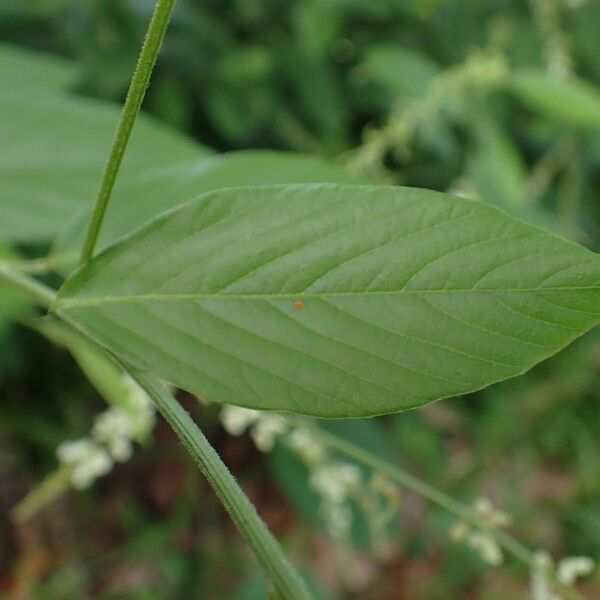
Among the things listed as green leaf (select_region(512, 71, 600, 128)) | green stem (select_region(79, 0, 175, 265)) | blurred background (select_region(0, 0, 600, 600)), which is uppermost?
green stem (select_region(79, 0, 175, 265))

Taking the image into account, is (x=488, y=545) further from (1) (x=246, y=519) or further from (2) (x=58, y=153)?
(2) (x=58, y=153)

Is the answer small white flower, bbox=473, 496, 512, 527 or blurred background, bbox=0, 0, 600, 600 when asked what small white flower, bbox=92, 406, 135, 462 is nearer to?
small white flower, bbox=473, 496, 512, 527

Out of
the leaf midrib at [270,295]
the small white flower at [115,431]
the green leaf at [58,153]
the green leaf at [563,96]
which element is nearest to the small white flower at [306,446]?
the small white flower at [115,431]

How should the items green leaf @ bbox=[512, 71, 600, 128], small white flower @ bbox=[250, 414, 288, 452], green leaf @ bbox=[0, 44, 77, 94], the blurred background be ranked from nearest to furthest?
small white flower @ bbox=[250, 414, 288, 452] → green leaf @ bbox=[0, 44, 77, 94] → green leaf @ bbox=[512, 71, 600, 128] → the blurred background

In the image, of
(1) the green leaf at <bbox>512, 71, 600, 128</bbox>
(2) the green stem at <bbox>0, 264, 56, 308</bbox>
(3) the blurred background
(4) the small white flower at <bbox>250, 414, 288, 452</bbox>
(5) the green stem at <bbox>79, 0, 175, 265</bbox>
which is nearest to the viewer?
(5) the green stem at <bbox>79, 0, 175, 265</bbox>

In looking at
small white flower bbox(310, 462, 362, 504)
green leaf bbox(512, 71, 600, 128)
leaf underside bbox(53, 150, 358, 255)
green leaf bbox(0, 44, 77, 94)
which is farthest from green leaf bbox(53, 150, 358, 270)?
green leaf bbox(512, 71, 600, 128)

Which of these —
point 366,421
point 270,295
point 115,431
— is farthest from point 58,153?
point 366,421

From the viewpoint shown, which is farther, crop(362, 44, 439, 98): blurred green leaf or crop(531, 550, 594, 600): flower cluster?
crop(362, 44, 439, 98): blurred green leaf
